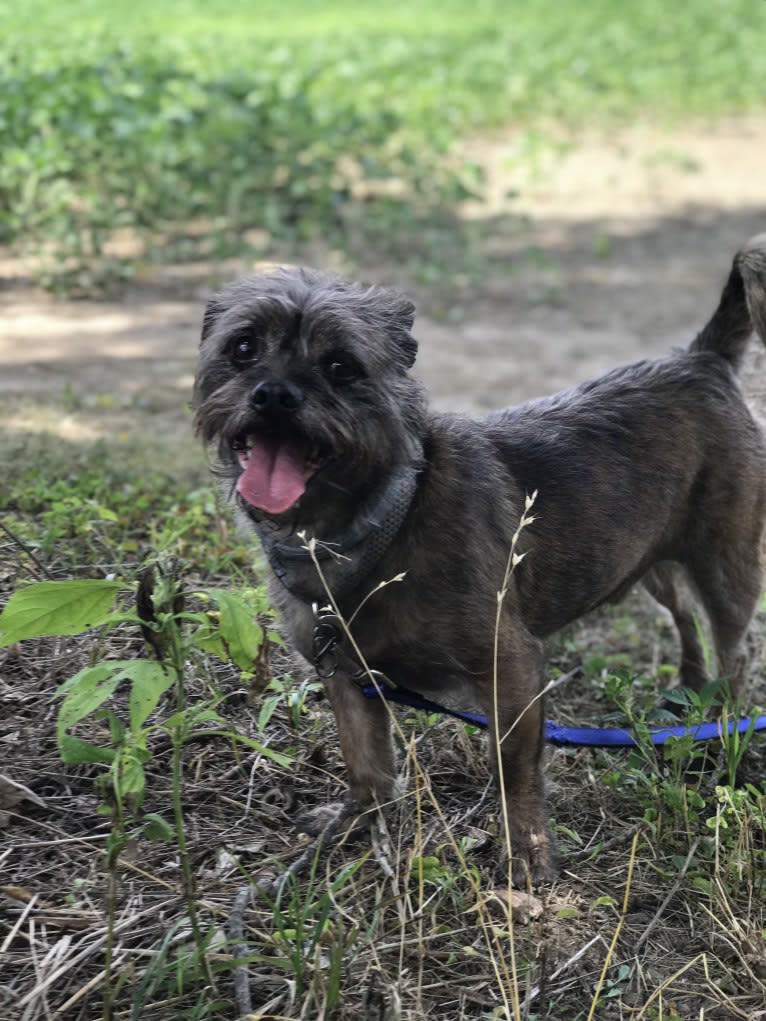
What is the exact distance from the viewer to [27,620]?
112 inches

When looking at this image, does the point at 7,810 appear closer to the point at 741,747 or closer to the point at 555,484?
the point at 555,484

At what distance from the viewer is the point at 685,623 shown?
5043 millimetres

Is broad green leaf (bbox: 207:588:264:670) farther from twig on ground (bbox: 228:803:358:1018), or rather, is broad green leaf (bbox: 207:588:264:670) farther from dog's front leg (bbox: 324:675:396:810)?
dog's front leg (bbox: 324:675:396:810)

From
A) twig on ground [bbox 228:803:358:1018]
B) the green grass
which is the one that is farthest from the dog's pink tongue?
the green grass

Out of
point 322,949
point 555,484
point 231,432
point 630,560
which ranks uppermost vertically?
point 231,432

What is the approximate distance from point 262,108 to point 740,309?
7.42 metres

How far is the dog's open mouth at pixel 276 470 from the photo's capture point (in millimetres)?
3105

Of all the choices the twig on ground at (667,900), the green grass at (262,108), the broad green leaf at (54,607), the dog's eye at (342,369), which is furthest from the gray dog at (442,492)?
the green grass at (262,108)

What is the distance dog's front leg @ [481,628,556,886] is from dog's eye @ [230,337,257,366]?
3.38ft

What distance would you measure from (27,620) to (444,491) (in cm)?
122

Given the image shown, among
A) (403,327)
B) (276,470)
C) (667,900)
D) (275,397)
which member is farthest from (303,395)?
(667,900)

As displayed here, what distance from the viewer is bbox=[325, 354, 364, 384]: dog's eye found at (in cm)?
325

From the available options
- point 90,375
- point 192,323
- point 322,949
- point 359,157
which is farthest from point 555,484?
point 359,157

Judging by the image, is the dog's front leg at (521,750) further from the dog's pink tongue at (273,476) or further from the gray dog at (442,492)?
the dog's pink tongue at (273,476)
